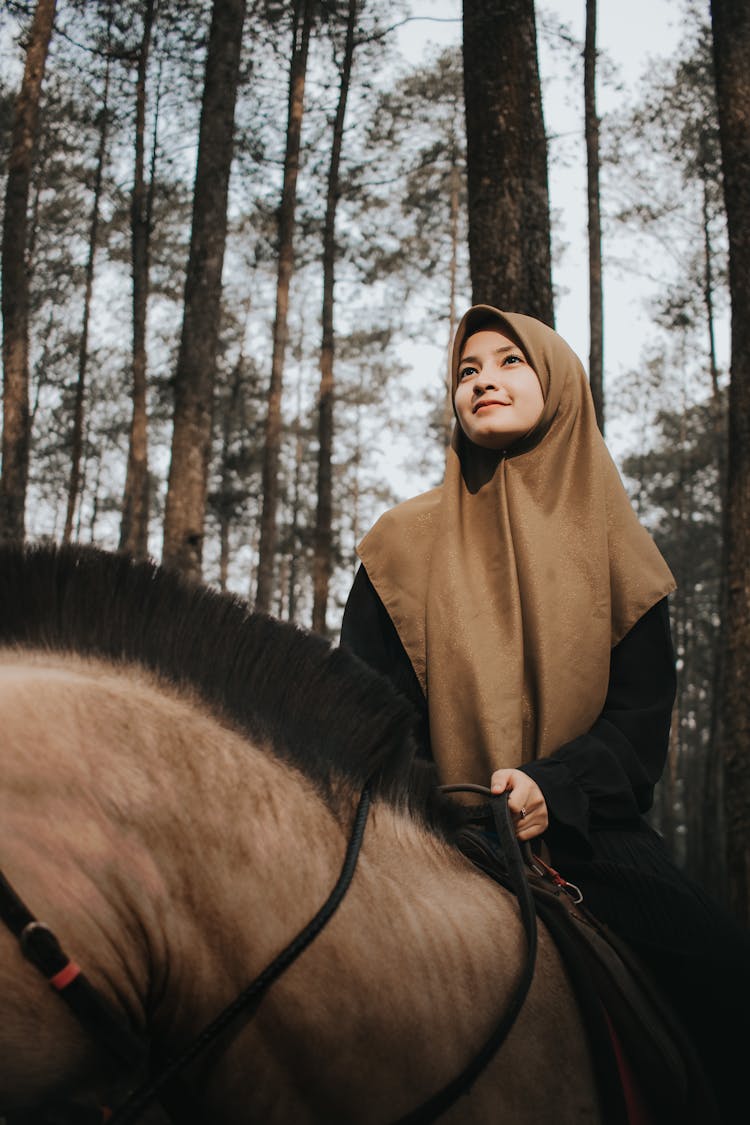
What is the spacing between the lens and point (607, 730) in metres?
2.20

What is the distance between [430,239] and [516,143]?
17.0 m

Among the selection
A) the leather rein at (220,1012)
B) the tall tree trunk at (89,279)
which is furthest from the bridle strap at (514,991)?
the tall tree trunk at (89,279)

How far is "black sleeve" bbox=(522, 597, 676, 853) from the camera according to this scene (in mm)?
2008

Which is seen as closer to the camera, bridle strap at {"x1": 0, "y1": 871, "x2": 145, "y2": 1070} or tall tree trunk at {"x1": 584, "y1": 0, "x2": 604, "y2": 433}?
bridle strap at {"x1": 0, "y1": 871, "x2": 145, "y2": 1070}

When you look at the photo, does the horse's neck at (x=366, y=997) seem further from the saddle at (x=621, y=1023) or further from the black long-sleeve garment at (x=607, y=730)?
the black long-sleeve garment at (x=607, y=730)

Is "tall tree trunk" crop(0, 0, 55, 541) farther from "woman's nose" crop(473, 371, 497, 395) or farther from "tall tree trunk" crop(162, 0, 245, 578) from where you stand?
"woman's nose" crop(473, 371, 497, 395)

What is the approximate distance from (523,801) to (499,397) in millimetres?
1028

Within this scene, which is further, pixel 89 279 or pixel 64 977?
pixel 89 279

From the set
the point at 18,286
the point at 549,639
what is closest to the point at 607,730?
the point at 549,639

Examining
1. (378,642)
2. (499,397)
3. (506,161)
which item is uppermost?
(506,161)

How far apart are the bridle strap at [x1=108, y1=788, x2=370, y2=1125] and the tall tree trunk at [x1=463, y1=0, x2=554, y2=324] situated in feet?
11.7

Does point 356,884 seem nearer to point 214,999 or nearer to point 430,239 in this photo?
point 214,999

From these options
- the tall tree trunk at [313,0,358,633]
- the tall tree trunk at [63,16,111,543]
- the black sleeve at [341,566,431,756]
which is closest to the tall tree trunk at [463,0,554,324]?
the black sleeve at [341,566,431,756]

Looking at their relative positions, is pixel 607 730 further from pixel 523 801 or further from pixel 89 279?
pixel 89 279
